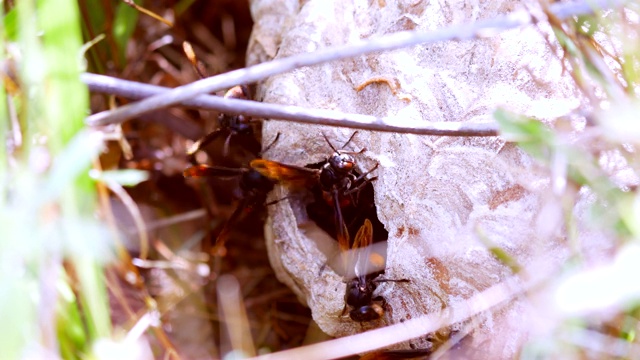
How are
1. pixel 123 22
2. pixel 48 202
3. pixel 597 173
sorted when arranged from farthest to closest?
pixel 123 22 → pixel 597 173 → pixel 48 202

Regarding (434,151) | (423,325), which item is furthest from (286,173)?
(423,325)

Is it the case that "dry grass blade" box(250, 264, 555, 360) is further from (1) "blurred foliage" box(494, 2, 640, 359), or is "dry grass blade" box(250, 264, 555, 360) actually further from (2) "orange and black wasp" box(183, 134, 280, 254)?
(2) "orange and black wasp" box(183, 134, 280, 254)

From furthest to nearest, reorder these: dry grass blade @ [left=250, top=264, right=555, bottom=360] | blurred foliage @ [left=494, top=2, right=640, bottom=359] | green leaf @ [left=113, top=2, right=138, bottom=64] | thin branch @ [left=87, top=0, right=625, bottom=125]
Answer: green leaf @ [left=113, top=2, right=138, bottom=64], dry grass blade @ [left=250, top=264, right=555, bottom=360], thin branch @ [left=87, top=0, right=625, bottom=125], blurred foliage @ [left=494, top=2, right=640, bottom=359]

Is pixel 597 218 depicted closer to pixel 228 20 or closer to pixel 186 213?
pixel 186 213

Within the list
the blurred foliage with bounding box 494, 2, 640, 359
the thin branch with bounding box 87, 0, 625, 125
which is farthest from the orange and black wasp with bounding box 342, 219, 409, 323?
the thin branch with bounding box 87, 0, 625, 125

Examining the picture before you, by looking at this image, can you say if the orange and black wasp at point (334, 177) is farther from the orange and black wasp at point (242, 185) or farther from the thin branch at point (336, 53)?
the thin branch at point (336, 53)

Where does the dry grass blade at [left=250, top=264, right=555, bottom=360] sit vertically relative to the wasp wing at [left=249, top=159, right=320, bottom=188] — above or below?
below

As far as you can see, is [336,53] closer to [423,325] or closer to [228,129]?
[423,325]

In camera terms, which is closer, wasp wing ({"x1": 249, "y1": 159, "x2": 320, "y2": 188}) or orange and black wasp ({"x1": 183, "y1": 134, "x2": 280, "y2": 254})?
wasp wing ({"x1": 249, "y1": 159, "x2": 320, "y2": 188})
